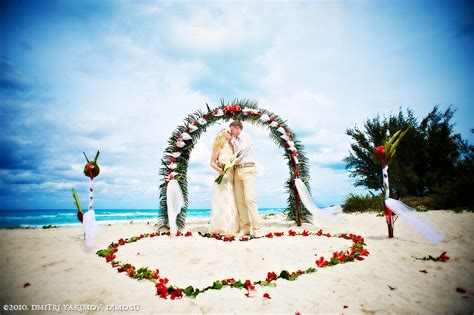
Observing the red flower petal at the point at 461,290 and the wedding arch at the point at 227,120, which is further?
the wedding arch at the point at 227,120

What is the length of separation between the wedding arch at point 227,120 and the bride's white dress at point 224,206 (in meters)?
1.36

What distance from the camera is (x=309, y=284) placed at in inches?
140

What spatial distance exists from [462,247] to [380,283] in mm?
2750

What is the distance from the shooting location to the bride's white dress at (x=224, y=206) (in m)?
6.99

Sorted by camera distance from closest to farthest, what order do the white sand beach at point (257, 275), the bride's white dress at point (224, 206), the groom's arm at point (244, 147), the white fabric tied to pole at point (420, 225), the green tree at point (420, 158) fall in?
the white sand beach at point (257, 275)
the white fabric tied to pole at point (420, 225)
the bride's white dress at point (224, 206)
the groom's arm at point (244, 147)
the green tree at point (420, 158)

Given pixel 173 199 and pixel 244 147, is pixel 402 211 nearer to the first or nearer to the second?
pixel 244 147

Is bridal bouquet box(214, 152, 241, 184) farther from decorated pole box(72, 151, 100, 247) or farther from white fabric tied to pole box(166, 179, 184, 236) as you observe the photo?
decorated pole box(72, 151, 100, 247)

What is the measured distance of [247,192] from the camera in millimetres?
7117

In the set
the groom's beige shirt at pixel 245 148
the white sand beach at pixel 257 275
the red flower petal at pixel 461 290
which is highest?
the groom's beige shirt at pixel 245 148

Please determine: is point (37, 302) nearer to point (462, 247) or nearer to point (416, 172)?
point (462, 247)

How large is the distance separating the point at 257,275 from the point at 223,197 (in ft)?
10.8

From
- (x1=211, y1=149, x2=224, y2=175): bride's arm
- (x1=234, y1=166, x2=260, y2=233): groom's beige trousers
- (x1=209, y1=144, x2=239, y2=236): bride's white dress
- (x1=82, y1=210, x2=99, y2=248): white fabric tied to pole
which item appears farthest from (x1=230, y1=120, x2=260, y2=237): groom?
(x1=82, y1=210, x2=99, y2=248): white fabric tied to pole

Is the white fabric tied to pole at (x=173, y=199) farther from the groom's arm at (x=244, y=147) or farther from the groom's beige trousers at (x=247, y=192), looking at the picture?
the groom's arm at (x=244, y=147)

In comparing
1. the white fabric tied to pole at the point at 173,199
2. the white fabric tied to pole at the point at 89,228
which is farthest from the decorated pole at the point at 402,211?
the white fabric tied to pole at the point at 89,228
